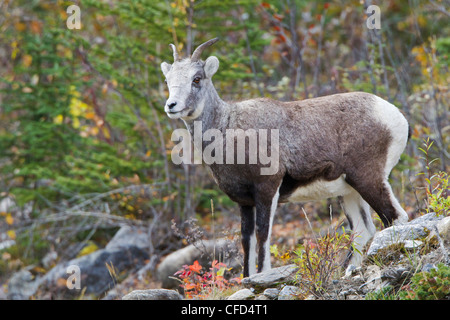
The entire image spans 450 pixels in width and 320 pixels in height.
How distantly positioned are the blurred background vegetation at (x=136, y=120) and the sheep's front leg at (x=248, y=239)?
10.1ft

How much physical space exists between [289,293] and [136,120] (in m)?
5.51

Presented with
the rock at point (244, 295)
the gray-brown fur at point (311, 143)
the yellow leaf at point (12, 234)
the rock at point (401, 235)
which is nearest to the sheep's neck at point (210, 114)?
the gray-brown fur at point (311, 143)

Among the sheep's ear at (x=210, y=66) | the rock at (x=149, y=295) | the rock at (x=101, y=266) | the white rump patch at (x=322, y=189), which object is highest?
the sheep's ear at (x=210, y=66)

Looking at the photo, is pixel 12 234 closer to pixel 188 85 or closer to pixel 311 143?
pixel 188 85

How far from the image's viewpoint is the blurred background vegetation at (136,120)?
8852 mm

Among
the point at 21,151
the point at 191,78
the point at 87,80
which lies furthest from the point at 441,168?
the point at 21,151

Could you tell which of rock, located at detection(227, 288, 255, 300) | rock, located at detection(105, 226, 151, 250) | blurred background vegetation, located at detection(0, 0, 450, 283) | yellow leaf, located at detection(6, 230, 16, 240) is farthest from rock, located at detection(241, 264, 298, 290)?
yellow leaf, located at detection(6, 230, 16, 240)

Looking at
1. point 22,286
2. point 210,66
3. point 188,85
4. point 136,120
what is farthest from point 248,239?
point 22,286

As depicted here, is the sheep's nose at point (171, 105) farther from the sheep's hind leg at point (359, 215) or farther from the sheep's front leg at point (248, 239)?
the sheep's hind leg at point (359, 215)

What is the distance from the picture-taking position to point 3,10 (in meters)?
12.4

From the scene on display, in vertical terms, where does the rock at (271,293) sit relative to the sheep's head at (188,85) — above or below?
below

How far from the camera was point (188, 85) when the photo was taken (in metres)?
5.48

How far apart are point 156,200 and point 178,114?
4123 millimetres
